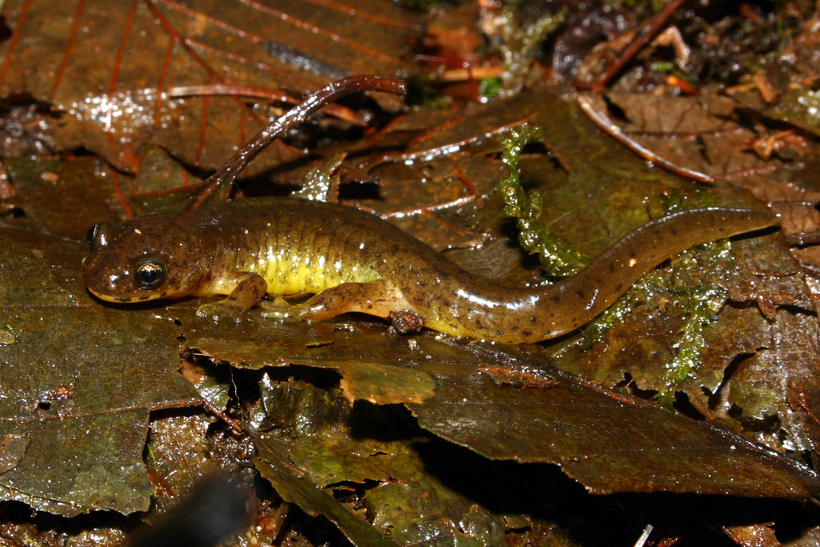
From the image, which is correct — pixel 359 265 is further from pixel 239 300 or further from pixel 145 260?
pixel 145 260

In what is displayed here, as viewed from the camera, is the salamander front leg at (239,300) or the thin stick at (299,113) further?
the thin stick at (299,113)

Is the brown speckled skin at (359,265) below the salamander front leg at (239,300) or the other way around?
the other way around

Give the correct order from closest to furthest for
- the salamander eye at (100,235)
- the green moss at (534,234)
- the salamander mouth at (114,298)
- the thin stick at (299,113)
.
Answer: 1. the salamander mouth at (114,298)
2. the salamander eye at (100,235)
3. the green moss at (534,234)
4. the thin stick at (299,113)

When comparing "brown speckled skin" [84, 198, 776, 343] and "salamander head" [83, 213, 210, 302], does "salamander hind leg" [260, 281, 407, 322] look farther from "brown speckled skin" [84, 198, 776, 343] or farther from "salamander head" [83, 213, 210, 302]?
"salamander head" [83, 213, 210, 302]

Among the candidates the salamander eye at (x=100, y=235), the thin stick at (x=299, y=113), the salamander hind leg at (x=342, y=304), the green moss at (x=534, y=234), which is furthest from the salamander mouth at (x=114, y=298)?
the green moss at (x=534, y=234)

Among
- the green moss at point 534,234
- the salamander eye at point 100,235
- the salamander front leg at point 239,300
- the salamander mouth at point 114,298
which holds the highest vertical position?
the green moss at point 534,234

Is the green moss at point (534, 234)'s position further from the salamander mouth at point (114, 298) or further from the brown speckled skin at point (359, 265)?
the salamander mouth at point (114, 298)

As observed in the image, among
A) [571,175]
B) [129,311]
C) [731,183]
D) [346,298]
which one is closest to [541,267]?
[571,175]

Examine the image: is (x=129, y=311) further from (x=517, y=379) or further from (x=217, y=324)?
(x=517, y=379)
